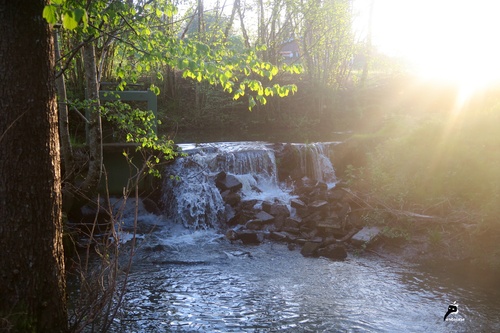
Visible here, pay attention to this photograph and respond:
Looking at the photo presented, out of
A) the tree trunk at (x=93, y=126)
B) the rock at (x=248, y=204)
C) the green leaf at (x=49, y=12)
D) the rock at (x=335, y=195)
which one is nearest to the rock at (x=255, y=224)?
the rock at (x=248, y=204)

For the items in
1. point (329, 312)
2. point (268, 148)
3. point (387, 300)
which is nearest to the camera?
point (329, 312)

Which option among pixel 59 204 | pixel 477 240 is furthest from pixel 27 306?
pixel 477 240

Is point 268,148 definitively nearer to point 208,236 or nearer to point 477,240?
point 208,236

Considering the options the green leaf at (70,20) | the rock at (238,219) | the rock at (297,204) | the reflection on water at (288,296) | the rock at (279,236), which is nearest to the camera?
the green leaf at (70,20)

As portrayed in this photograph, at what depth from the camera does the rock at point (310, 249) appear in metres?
10.9

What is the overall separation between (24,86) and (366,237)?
907 cm

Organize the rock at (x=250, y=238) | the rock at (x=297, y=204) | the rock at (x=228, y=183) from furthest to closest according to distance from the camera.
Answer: the rock at (x=228, y=183)
the rock at (x=297, y=204)
the rock at (x=250, y=238)

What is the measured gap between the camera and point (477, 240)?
10.8 m

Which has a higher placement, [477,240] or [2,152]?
[2,152]

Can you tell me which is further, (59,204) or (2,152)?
(59,204)

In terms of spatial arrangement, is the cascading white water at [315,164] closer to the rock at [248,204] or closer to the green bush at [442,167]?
the green bush at [442,167]

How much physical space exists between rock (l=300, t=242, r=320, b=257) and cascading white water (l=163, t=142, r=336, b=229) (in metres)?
3.24

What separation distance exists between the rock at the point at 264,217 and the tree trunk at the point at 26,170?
8.92m

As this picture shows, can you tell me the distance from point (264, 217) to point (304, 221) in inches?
41.3
